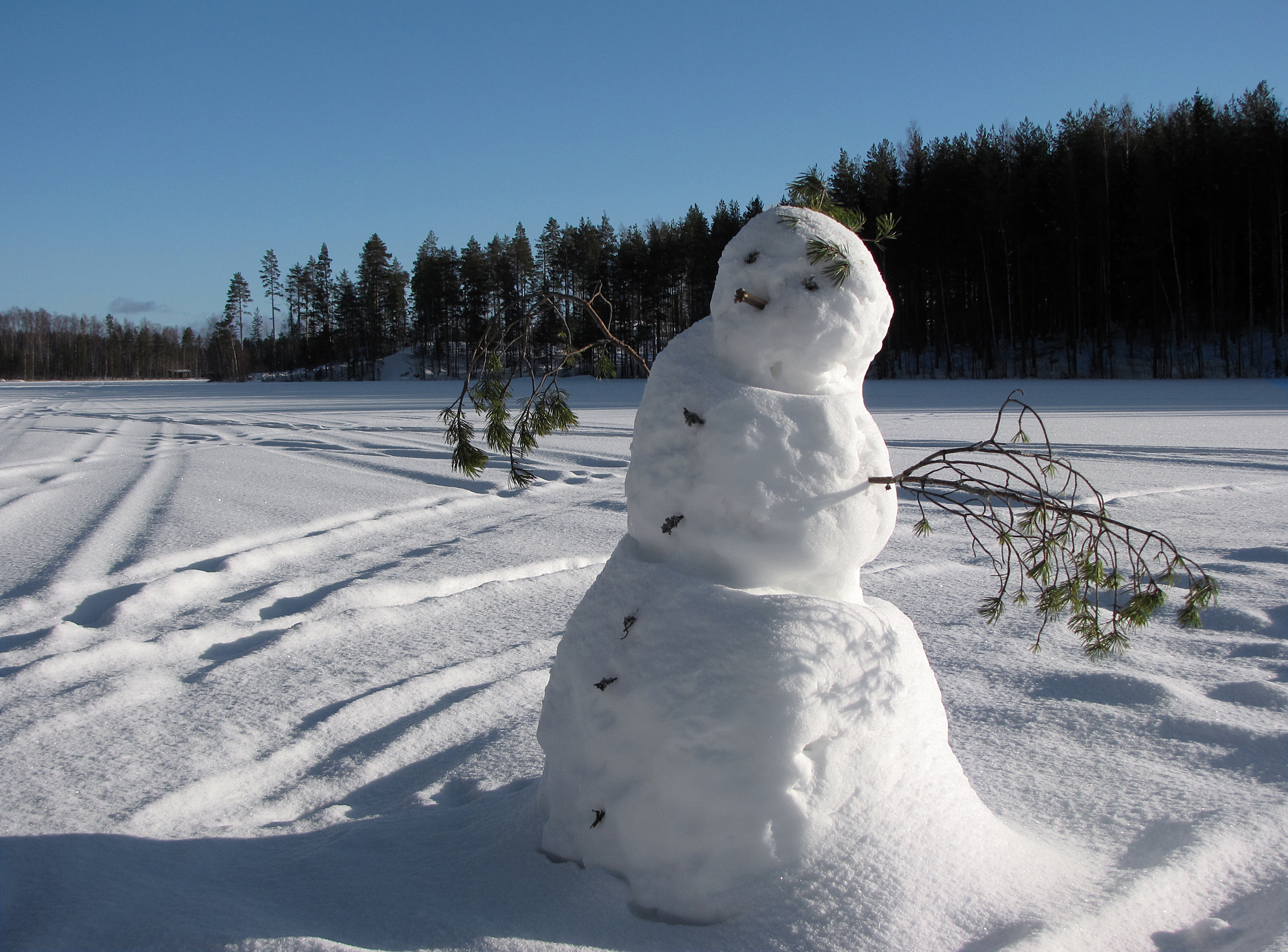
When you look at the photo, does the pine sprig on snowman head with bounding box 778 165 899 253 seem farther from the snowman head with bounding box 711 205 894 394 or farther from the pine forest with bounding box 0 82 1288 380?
the pine forest with bounding box 0 82 1288 380

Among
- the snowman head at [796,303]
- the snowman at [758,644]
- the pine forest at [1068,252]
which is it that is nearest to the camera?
the snowman at [758,644]

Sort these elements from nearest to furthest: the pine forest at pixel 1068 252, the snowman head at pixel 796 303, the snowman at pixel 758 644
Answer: the snowman at pixel 758 644 < the snowman head at pixel 796 303 < the pine forest at pixel 1068 252

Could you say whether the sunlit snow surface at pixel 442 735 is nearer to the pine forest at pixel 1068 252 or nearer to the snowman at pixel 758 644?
the snowman at pixel 758 644

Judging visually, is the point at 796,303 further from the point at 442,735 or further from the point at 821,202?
the point at 442,735

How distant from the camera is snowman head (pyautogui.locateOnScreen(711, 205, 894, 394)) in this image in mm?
2068

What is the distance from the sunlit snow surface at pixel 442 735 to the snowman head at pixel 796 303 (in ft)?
4.30

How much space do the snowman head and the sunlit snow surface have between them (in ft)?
4.30

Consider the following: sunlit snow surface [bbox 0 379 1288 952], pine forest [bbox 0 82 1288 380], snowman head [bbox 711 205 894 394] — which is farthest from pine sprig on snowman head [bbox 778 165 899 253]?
pine forest [bbox 0 82 1288 380]

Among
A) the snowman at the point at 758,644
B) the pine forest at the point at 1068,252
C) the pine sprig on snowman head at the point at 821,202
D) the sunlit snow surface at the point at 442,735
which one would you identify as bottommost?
the sunlit snow surface at the point at 442,735

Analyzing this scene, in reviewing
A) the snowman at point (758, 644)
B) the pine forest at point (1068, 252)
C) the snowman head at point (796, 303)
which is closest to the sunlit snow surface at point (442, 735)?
the snowman at point (758, 644)

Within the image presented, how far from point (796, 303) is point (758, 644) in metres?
0.94

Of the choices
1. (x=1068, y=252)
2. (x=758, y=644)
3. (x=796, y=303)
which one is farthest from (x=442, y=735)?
(x=1068, y=252)

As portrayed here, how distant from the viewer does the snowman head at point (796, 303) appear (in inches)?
81.4

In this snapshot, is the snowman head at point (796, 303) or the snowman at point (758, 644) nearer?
the snowman at point (758, 644)
